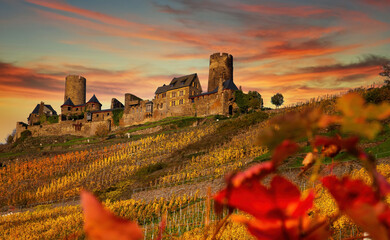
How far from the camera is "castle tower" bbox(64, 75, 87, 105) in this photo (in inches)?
2591

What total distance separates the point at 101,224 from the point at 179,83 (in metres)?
50.5

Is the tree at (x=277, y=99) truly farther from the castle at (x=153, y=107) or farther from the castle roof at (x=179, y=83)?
the castle roof at (x=179, y=83)

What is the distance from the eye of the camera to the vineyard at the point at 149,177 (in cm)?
1339

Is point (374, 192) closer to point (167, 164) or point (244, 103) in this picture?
point (167, 164)

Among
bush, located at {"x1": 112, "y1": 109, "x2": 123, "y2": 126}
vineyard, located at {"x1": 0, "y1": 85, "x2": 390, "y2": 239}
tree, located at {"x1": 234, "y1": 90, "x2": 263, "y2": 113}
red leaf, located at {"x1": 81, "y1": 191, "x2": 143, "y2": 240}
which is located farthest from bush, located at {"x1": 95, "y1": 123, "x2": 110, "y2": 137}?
red leaf, located at {"x1": 81, "y1": 191, "x2": 143, "y2": 240}

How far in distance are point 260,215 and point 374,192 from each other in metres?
0.15

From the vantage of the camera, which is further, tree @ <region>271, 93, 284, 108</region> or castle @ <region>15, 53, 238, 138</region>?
tree @ <region>271, 93, 284, 108</region>

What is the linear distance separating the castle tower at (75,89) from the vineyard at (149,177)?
94.7 feet

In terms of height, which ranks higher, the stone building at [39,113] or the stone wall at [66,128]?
the stone building at [39,113]

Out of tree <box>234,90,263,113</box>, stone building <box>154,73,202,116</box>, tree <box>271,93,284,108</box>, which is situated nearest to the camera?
tree <box>234,90,263,113</box>

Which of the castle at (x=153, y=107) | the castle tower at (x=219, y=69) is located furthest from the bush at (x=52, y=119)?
the castle tower at (x=219, y=69)

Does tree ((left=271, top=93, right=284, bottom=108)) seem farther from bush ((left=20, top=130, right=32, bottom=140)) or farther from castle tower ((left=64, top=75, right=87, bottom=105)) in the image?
bush ((left=20, top=130, right=32, bottom=140))

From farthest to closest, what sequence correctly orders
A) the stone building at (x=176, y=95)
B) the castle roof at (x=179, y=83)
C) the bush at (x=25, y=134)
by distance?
the bush at (x=25, y=134) < the castle roof at (x=179, y=83) < the stone building at (x=176, y=95)

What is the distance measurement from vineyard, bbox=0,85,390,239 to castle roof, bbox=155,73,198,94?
39.1 feet
